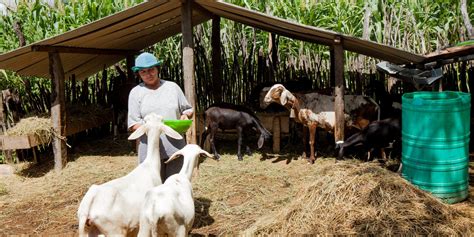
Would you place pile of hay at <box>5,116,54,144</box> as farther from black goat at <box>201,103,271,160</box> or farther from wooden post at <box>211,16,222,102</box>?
wooden post at <box>211,16,222,102</box>

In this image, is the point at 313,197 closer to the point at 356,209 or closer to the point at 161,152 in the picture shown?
the point at 356,209

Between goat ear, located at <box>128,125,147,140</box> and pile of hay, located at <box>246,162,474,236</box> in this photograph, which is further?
pile of hay, located at <box>246,162,474,236</box>

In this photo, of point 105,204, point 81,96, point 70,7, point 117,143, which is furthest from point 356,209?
point 70,7

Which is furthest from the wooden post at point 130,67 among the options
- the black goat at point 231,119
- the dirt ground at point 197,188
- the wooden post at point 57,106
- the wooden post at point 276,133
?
the wooden post at point 276,133

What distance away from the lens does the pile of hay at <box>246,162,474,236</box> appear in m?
4.62

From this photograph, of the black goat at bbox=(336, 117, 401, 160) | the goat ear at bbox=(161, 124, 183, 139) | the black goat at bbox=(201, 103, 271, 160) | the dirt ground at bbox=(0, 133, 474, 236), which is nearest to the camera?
the goat ear at bbox=(161, 124, 183, 139)

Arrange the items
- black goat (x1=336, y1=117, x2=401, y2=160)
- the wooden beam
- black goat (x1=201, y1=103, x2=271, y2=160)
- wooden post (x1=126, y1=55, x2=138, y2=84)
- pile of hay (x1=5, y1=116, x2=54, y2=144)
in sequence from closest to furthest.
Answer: black goat (x1=336, y1=117, x2=401, y2=160) < the wooden beam < pile of hay (x1=5, y1=116, x2=54, y2=144) < black goat (x1=201, y1=103, x2=271, y2=160) < wooden post (x1=126, y1=55, x2=138, y2=84)

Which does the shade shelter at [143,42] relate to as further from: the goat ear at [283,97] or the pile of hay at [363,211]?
the pile of hay at [363,211]

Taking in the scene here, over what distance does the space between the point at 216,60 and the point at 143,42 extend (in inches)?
67.1

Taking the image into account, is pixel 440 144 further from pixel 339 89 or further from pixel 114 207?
pixel 114 207

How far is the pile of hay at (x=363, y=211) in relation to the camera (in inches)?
182

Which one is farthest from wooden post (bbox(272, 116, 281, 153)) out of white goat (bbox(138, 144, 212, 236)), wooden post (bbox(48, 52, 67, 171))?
white goat (bbox(138, 144, 212, 236))

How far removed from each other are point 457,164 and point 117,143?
7131 mm

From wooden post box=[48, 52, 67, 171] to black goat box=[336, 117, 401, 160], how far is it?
4.95 m
